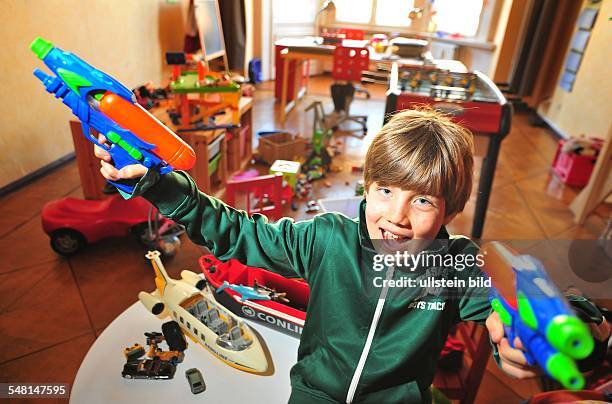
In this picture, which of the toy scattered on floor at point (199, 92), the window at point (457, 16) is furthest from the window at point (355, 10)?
the toy scattered on floor at point (199, 92)

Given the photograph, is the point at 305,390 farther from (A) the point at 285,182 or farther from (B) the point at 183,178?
(A) the point at 285,182

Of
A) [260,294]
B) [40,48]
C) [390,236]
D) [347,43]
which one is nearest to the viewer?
[40,48]

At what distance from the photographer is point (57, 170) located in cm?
223

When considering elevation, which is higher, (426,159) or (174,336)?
(426,159)

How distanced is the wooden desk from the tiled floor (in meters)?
0.90

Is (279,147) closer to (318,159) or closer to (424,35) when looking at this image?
(318,159)

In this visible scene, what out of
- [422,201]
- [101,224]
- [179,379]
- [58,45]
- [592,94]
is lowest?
[101,224]

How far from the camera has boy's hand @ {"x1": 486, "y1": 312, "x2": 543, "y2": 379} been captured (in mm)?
408

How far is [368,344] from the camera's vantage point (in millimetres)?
630

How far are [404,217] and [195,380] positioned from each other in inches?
19.8

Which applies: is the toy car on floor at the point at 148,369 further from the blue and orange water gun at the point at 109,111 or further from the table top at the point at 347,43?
the table top at the point at 347,43

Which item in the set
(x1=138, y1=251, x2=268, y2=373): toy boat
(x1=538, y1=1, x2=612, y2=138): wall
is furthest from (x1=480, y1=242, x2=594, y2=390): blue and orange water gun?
(x1=538, y1=1, x2=612, y2=138): wall

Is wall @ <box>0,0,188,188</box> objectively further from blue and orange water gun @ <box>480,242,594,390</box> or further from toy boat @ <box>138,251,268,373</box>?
blue and orange water gun @ <box>480,242,594,390</box>

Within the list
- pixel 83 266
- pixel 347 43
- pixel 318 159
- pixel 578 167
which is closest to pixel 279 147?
pixel 318 159
